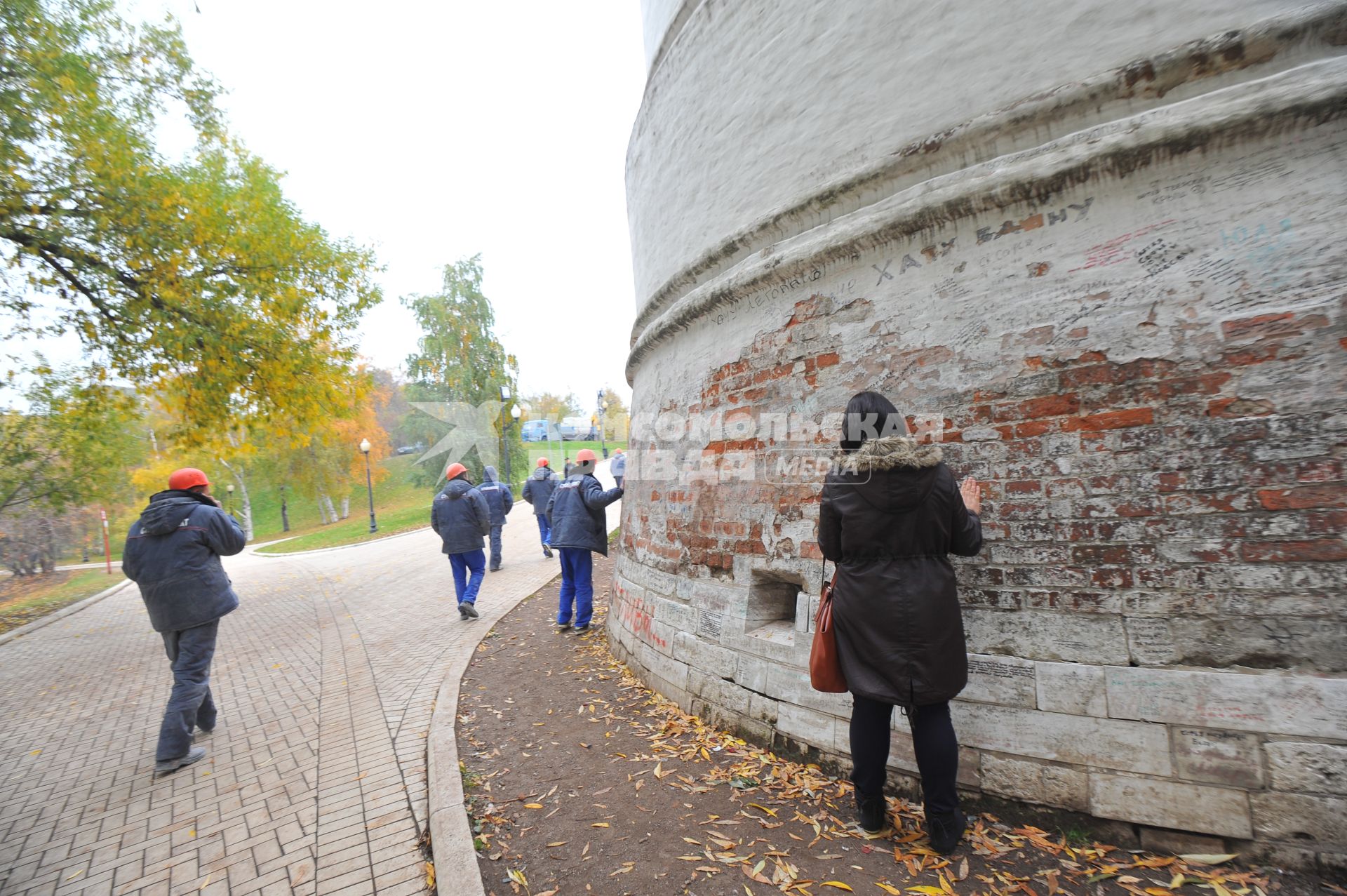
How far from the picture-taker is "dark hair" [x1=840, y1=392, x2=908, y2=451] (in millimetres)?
2676

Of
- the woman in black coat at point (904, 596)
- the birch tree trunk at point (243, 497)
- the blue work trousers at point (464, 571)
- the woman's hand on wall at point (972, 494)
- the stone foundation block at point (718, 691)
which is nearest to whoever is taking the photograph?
the woman in black coat at point (904, 596)

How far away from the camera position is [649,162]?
19.3ft

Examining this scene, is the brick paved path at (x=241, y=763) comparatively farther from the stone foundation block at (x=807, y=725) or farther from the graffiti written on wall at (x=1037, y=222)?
the graffiti written on wall at (x=1037, y=222)

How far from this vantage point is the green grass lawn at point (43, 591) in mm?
11532

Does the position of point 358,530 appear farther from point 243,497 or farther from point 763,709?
point 763,709

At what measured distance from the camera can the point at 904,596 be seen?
2.56 m

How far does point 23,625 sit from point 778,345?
13917mm

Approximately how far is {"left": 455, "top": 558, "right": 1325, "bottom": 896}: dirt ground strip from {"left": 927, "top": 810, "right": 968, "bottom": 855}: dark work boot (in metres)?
0.06

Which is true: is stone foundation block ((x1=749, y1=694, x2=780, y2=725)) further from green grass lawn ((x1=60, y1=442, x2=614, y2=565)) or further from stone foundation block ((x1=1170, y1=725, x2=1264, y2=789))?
green grass lawn ((x1=60, y1=442, x2=614, y2=565))

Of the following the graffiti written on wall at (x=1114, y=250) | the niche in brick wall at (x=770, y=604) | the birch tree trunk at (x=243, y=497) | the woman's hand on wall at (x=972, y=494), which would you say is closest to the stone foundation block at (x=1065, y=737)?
the woman's hand on wall at (x=972, y=494)

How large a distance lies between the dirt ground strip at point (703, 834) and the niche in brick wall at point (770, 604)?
2.38ft

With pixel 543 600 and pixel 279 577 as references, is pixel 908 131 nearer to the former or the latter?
pixel 543 600

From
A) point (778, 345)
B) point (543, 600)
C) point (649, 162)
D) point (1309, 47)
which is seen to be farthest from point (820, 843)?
point (543, 600)

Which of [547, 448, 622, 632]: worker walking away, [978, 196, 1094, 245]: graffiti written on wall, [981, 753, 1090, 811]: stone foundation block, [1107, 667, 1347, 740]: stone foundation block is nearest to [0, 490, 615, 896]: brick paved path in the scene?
[547, 448, 622, 632]: worker walking away
